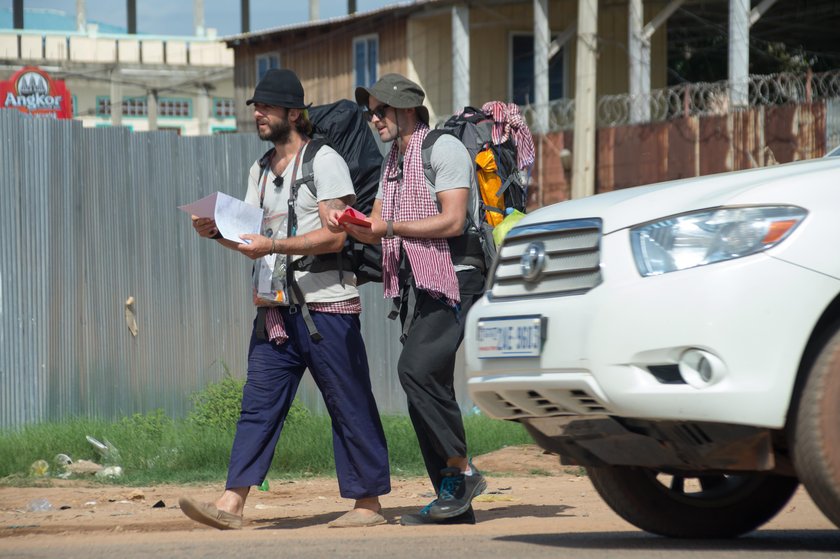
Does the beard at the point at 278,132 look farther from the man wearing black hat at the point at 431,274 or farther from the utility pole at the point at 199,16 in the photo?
the utility pole at the point at 199,16

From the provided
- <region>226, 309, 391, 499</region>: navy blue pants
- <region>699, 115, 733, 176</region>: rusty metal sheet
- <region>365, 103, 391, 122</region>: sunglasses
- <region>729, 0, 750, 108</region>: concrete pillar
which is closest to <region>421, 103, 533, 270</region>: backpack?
<region>365, 103, 391, 122</region>: sunglasses

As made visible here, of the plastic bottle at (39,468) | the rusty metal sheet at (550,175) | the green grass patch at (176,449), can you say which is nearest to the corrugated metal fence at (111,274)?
the green grass patch at (176,449)

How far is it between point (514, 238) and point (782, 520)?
7.59 feet

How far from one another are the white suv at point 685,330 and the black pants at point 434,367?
108cm

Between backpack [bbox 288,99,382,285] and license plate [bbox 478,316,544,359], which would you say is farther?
backpack [bbox 288,99,382,285]

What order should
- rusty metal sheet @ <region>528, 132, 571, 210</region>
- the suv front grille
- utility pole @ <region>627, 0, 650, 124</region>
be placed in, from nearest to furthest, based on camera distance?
the suv front grille, utility pole @ <region>627, 0, 650, 124</region>, rusty metal sheet @ <region>528, 132, 571, 210</region>

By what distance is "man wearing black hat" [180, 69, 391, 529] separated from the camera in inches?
251

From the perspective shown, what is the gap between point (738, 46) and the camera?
686 inches

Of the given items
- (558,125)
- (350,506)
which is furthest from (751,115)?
(350,506)

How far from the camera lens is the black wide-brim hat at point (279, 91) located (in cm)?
646

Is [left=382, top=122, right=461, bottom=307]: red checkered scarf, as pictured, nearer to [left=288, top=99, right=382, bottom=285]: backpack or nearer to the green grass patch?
[left=288, top=99, right=382, bottom=285]: backpack

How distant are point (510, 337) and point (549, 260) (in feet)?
1.00

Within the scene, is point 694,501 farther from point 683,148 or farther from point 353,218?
point 683,148

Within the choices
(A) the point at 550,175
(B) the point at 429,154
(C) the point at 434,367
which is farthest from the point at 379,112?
(A) the point at 550,175
